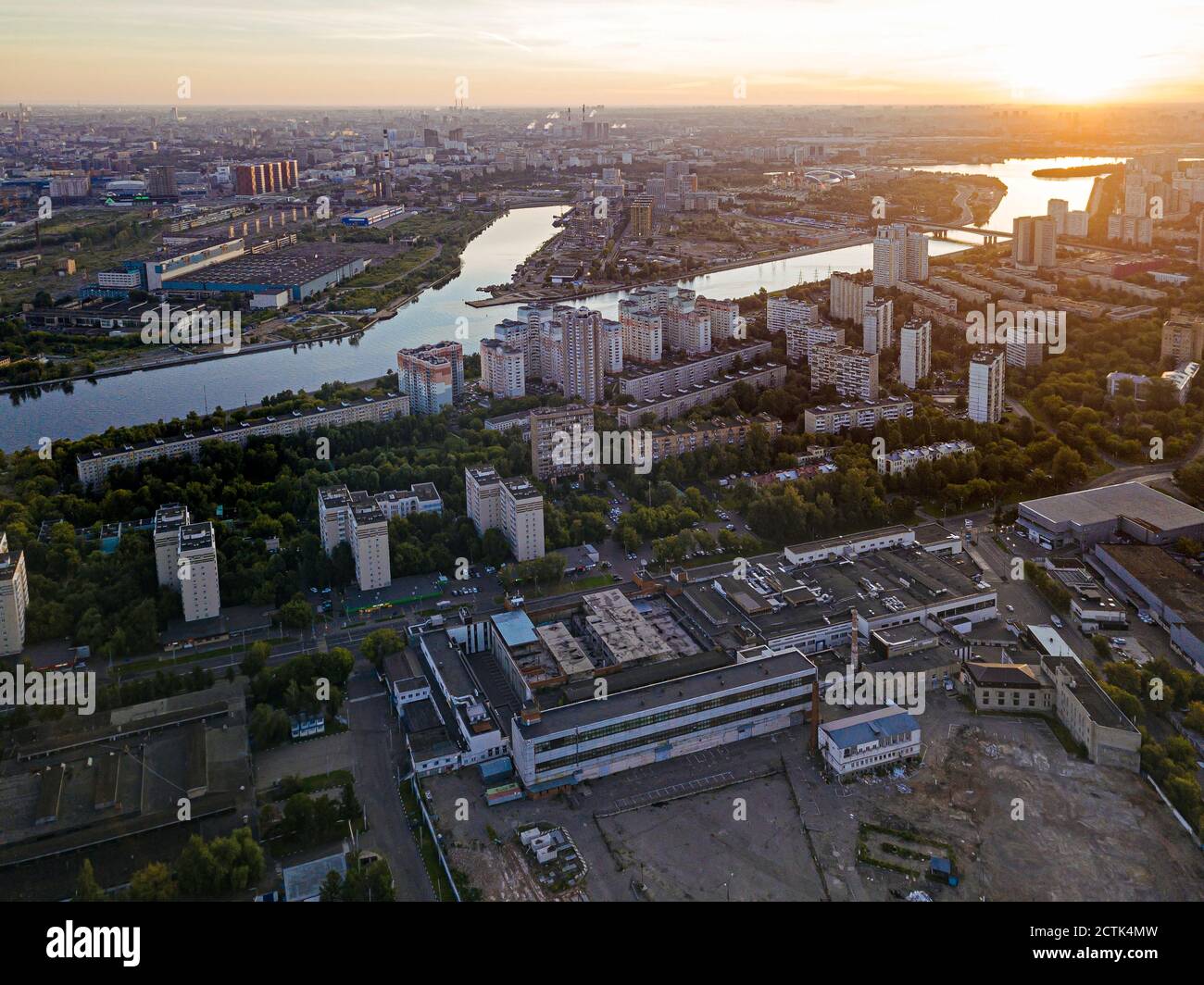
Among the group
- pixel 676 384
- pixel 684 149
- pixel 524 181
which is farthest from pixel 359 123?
pixel 676 384

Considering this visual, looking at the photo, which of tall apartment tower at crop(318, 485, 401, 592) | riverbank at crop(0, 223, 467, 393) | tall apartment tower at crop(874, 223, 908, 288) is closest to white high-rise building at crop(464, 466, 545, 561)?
tall apartment tower at crop(318, 485, 401, 592)

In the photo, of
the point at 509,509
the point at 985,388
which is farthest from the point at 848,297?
the point at 509,509

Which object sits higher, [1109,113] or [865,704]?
[1109,113]

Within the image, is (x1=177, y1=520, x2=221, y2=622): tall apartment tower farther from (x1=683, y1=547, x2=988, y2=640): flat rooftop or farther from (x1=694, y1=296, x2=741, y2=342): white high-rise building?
(x1=694, y1=296, x2=741, y2=342): white high-rise building

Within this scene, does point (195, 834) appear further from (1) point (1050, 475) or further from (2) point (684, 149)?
(2) point (684, 149)

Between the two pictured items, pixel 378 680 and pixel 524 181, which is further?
pixel 524 181

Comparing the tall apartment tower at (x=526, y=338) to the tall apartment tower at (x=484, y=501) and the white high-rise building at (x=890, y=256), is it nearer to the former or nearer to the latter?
the tall apartment tower at (x=484, y=501)
